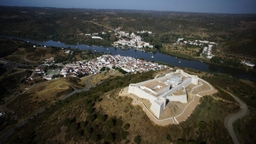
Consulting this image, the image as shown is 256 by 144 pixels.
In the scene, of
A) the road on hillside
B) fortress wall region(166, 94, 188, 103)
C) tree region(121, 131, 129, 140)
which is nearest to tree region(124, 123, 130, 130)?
tree region(121, 131, 129, 140)

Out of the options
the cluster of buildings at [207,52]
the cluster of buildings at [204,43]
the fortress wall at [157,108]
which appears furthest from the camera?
the cluster of buildings at [204,43]

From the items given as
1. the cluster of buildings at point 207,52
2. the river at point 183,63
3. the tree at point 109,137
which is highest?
the tree at point 109,137

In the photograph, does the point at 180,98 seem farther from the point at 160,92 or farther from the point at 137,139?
the point at 137,139

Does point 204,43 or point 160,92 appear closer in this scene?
point 160,92

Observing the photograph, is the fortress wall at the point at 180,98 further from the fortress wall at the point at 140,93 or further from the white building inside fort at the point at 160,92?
the fortress wall at the point at 140,93

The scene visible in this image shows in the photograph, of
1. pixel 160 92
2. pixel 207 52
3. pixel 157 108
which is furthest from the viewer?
pixel 207 52

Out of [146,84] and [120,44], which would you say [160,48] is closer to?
[120,44]

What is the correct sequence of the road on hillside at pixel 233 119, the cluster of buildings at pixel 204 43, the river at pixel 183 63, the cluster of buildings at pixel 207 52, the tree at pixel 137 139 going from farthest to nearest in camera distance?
the cluster of buildings at pixel 204 43 < the cluster of buildings at pixel 207 52 < the river at pixel 183 63 < the road on hillside at pixel 233 119 < the tree at pixel 137 139

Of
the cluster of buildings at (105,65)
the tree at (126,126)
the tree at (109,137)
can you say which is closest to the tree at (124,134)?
the tree at (126,126)

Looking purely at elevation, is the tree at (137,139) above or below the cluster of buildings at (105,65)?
above

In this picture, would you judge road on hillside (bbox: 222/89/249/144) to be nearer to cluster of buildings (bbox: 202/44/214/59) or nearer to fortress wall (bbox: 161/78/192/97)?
fortress wall (bbox: 161/78/192/97)

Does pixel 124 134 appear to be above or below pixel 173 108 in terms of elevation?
below

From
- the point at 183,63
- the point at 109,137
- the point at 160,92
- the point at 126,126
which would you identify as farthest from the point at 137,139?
the point at 183,63
